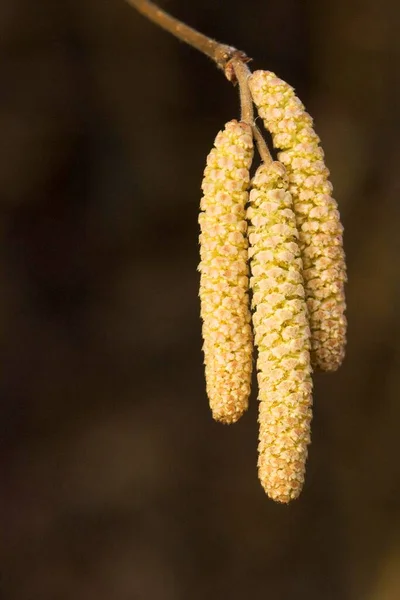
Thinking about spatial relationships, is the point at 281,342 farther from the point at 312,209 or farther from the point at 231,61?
the point at 231,61

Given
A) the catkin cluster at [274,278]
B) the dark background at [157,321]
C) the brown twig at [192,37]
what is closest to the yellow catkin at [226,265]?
the catkin cluster at [274,278]

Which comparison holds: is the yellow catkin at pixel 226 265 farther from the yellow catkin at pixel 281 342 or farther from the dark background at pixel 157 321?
the dark background at pixel 157 321

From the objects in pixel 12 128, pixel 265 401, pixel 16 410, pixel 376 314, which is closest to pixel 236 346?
pixel 265 401

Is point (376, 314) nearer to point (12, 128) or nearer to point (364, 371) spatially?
point (364, 371)

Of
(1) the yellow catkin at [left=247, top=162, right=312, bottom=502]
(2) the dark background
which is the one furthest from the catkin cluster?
(2) the dark background

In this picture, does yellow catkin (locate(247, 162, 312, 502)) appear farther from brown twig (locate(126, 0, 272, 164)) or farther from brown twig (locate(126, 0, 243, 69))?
brown twig (locate(126, 0, 243, 69))

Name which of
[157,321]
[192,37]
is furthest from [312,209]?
[157,321]

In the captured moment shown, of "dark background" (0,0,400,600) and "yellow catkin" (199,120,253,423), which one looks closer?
"yellow catkin" (199,120,253,423)
